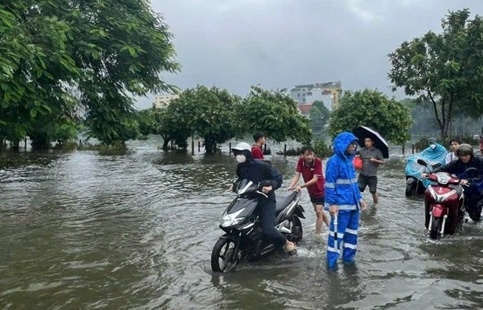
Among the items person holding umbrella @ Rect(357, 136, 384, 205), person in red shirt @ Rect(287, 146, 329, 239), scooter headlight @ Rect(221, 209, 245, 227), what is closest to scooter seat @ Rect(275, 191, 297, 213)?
person in red shirt @ Rect(287, 146, 329, 239)

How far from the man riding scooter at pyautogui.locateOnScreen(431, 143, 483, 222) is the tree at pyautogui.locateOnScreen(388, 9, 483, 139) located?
20.2 m

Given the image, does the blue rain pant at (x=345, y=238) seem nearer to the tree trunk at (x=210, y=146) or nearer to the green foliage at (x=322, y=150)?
the green foliage at (x=322, y=150)

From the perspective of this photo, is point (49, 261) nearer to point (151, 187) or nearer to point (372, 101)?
point (151, 187)

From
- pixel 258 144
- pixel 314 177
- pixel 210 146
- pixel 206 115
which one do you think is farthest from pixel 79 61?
pixel 210 146

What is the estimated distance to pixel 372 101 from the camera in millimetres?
29094

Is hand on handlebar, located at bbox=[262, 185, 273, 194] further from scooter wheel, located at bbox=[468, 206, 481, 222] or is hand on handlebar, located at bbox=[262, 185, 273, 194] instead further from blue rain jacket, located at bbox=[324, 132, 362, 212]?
scooter wheel, located at bbox=[468, 206, 481, 222]

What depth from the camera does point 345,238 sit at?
19.5 feet

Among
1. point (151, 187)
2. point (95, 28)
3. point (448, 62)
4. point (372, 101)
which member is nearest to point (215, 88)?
point (372, 101)

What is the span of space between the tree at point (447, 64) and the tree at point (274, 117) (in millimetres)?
6833

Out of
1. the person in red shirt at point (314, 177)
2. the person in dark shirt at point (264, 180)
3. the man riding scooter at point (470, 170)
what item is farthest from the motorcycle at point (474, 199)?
the person in dark shirt at point (264, 180)

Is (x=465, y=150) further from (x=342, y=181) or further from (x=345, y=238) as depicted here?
(x=345, y=238)

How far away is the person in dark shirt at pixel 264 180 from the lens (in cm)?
587

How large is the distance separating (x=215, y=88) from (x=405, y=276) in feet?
103

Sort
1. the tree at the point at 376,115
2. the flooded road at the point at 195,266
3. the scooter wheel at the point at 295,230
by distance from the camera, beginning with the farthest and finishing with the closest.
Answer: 1. the tree at the point at 376,115
2. the scooter wheel at the point at 295,230
3. the flooded road at the point at 195,266
